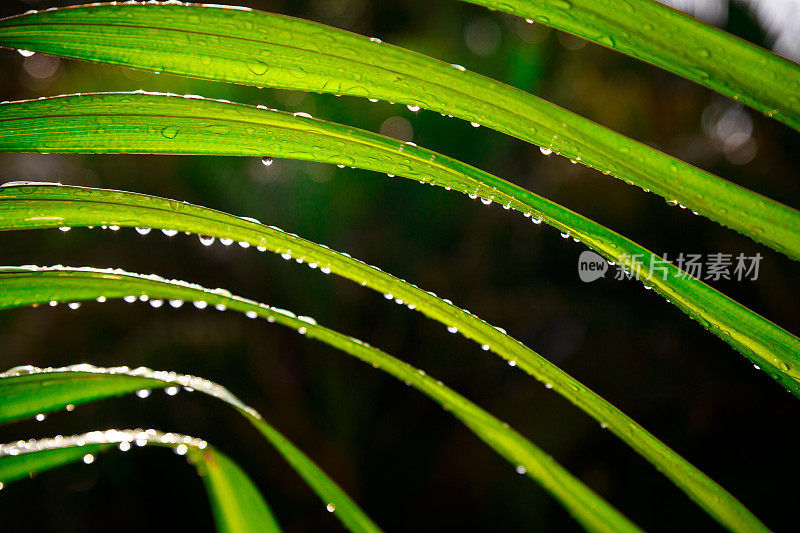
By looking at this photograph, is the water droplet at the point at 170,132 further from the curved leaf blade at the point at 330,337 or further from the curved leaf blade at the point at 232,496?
the curved leaf blade at the point at 232,496

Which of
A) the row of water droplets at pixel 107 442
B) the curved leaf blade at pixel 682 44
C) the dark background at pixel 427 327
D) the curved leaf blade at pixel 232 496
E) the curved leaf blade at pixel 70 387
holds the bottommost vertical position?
the curved leaf blade at pixel 232 496

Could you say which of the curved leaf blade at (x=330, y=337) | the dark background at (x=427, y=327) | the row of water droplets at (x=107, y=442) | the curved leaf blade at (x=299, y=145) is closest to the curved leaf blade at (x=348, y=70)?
the curved leaf blade at (x=299, y=145)

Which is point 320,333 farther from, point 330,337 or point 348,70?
point 348,70

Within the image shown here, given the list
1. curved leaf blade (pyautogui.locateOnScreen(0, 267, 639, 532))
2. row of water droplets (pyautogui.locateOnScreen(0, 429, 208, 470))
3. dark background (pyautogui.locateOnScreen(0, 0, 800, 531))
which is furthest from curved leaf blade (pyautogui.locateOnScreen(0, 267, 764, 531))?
dark background (pyautogui.locateOnScreen(0, 0, 800, 531))

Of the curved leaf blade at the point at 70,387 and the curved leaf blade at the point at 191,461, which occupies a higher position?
the curved leaf blade at the point at 70,387

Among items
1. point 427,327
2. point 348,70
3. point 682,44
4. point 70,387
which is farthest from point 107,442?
point 427,327

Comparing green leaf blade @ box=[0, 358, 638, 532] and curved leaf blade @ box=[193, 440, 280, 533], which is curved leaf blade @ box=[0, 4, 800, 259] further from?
curved leaf blade @ box=[193, 440, 280, 533]
